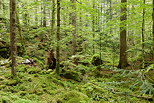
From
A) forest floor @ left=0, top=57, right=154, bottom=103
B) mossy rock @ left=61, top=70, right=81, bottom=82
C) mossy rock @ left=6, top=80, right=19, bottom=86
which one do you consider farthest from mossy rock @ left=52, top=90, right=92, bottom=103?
mossy rock @ left=61, top=70, right=81, bottom=82

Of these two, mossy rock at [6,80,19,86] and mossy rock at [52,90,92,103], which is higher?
mossy rock at [6,80,19,86]

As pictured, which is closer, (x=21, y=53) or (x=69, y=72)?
(x=69, y=72)

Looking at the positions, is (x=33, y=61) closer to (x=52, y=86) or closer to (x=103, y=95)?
(x=52, y=86)

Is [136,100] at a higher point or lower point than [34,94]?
lower

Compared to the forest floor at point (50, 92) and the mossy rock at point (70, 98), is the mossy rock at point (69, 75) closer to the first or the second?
Result: the forest floor at point (50, 92)

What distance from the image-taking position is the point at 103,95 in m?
6.88

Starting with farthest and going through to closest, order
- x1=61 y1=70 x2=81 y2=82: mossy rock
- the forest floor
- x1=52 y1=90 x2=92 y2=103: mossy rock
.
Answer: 1. x1=61 y1=70 x2=81 y2=82: mossy rock
2. x1=52 y1=90 x2=92 y2=103: mossy rock
3. the forest floor

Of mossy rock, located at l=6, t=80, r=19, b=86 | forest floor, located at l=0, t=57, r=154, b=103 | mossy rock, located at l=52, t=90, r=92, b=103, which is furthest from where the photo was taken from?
mossy rock, located at l=6, t=80, r=19, b=86

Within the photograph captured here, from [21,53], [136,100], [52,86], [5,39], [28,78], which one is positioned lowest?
[136,100]

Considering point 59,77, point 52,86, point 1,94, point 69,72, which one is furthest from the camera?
point 69,72

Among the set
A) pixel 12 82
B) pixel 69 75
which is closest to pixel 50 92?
pixel 12 82

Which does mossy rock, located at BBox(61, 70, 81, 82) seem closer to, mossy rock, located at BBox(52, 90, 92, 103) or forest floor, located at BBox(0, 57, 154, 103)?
forest floor, located at BBox(0, 57, 154, 103)

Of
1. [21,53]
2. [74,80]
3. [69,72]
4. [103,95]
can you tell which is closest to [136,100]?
[103,95]

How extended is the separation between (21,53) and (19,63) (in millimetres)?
2334
